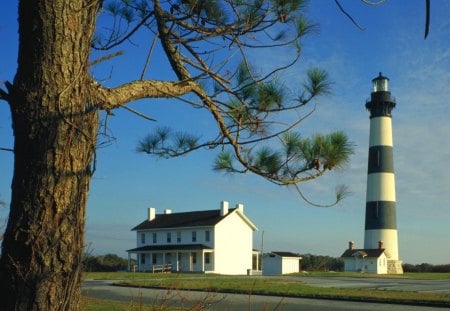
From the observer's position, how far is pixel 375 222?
47969mm

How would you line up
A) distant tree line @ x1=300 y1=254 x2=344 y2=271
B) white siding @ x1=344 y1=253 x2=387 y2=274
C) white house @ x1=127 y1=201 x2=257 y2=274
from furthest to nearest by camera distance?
distant tree line @ x1=300 y1=254 x2=344 y2=271 → white house @ x1=127 y1=201 x2=257 y2=274 → white siding @ x1=344 y1=253 x2=387 y2=274

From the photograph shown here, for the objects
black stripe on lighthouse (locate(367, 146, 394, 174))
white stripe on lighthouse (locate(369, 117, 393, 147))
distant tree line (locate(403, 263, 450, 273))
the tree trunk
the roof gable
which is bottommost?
distant tree line (locate(403, 263, 450, 273))

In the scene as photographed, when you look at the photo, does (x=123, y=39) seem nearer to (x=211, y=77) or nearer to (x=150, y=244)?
(x=211, y=77)

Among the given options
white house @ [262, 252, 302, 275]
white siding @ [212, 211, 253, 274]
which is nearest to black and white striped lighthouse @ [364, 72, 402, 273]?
white house @ [262, 252, 302, 275]

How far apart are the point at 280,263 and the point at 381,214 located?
11024 mm

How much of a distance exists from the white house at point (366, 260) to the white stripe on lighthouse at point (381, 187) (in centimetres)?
422

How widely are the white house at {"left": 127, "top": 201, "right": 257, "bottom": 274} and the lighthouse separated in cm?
1147

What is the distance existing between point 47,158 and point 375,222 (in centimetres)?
4720

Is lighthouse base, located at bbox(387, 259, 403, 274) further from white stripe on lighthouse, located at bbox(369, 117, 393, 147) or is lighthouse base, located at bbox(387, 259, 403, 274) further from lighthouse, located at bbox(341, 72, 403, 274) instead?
white stripe on lighthouse, located at bbox(369, 117, 393, 147)

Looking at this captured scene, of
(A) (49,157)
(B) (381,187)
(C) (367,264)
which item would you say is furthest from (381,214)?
(A) (49,157)

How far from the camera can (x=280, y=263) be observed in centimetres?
5372

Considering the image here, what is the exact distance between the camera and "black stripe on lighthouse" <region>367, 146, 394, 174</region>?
47.4 m

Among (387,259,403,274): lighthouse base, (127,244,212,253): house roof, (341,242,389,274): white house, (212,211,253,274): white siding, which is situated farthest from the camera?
(212,211,253,274): white siding

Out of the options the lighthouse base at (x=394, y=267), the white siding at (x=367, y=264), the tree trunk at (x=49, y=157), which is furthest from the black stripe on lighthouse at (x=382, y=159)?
the tree trunk at (x=49, y=157)
